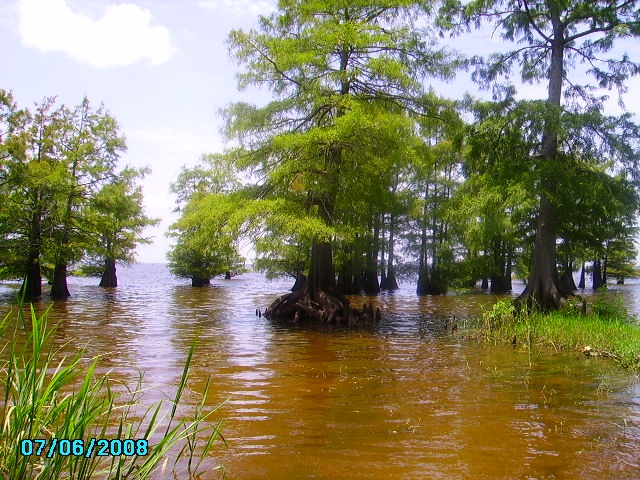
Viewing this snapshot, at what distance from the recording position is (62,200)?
21.5m

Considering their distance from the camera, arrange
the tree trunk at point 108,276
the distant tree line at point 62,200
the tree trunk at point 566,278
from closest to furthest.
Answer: the distant tree line at point 62,200 → the tree trunk at point 566,278 → the tree trunk at point 108,276

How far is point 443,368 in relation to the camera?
7.68 meters

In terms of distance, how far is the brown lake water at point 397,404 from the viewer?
13.2 feet

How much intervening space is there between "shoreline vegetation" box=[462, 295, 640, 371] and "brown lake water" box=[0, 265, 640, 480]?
349 millimetres

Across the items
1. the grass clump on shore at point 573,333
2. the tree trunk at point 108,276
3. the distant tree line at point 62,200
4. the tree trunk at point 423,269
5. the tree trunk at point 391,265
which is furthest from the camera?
the tree trunk at point 108,276

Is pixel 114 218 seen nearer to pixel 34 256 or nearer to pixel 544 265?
pixel 34 256

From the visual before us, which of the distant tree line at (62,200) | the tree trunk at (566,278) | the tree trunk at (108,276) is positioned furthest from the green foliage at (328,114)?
the tree trunk at (108,276)

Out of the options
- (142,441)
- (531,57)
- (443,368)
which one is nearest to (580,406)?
(443,368)

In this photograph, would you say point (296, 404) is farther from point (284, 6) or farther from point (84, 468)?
point (284, 6)

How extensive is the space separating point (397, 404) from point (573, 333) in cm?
543

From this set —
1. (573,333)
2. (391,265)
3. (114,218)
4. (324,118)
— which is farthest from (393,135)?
(391,265)

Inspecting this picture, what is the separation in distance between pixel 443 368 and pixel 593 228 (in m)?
11.1

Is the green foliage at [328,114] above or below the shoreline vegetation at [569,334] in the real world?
above

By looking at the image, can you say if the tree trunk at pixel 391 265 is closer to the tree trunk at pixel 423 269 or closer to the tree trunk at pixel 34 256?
the tree trunk at pixel 423 269
